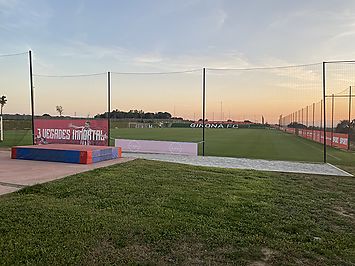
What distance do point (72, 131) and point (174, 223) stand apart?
11.8 m

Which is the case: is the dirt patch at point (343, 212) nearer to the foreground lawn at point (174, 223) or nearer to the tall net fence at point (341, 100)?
the foreground lawn at point (174, 223)

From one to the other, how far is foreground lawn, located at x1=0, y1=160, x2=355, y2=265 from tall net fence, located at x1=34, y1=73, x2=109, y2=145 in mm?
7898

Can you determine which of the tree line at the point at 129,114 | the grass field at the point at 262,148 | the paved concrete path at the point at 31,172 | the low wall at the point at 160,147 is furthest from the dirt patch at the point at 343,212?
the tree line at the point at 129,114

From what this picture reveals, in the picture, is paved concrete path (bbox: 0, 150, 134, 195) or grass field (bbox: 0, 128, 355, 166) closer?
paved concrete path (bbox: 0, 150, 134, 195)

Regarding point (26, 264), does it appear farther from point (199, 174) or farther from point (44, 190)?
point (199, 174)

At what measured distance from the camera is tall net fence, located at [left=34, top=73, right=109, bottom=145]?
14.2 metres

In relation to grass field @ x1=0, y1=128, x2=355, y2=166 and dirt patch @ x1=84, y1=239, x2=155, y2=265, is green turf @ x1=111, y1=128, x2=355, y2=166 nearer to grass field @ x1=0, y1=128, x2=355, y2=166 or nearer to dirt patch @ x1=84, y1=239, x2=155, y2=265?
grass field @ x1=0, y1=128, x2=355, y2=166

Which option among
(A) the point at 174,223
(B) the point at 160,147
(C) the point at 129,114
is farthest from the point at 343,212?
(C) the point at 129,114

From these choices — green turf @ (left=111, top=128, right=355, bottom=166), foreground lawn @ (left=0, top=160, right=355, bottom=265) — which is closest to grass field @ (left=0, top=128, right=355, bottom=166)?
green turf @ (left=111, top=128, right=355, bottom=166)

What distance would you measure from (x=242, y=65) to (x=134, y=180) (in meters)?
12.1

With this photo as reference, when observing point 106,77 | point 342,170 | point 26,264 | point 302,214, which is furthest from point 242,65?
point 26,264

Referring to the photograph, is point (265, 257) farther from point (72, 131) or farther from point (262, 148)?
point (262, 148)

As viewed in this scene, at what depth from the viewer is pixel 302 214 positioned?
15.2 ft

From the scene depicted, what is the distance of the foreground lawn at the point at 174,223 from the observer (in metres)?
3.04
